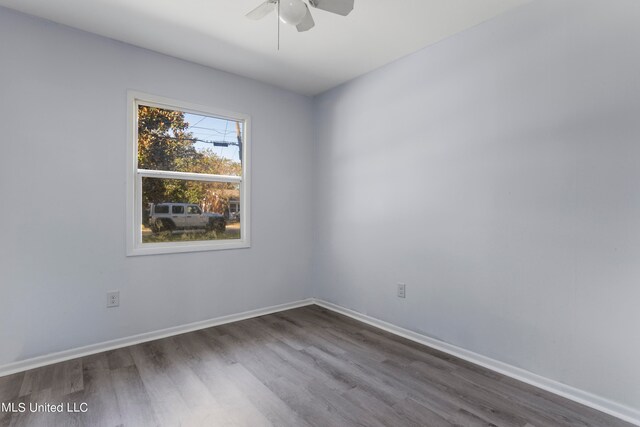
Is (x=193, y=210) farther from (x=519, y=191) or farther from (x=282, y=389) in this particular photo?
(x=519, y=191)

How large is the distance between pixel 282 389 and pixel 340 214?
201 cm

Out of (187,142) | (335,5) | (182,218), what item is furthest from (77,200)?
(335,5)

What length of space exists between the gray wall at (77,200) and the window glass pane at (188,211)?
21 centimetres

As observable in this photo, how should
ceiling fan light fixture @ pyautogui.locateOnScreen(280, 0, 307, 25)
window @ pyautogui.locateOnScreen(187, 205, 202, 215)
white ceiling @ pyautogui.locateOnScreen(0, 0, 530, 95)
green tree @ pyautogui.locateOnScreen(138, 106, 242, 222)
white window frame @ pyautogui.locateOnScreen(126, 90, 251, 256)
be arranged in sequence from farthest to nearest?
window @ pyautogui.locateOnScreen(187, 205, 202, 215) → green tree @ pyautogui.locateOnScreen(138, 106, 242, 222) → white window frame @ pyautogui.locateOnScreen(126, 90, 251, 256) → white ceiling @ pyautogui.locateOnScreen(0, 0, 530, 95) → ceiling fan light fixture @ pyautogui.locateOnScreen(280, 0, 307, 25)

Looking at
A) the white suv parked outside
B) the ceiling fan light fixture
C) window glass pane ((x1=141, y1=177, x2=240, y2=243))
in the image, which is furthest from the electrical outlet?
the ceiling fan light fixture

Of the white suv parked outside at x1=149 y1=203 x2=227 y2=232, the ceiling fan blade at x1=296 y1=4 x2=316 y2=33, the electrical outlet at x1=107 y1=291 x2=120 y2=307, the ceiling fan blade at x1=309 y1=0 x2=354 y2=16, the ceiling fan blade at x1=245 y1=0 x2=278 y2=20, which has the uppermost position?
the ceiling fan blade at x1=245 y1=0 x2=278 y2=20

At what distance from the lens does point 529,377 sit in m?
2.13

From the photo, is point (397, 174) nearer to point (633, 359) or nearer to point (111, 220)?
point (633, 359)

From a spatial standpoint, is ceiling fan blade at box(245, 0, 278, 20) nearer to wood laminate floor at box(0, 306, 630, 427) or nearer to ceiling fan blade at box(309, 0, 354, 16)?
ceiling fan blade at box(309, 0, 354, 16)

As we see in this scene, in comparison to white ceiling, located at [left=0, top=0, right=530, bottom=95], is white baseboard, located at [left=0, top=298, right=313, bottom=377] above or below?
below

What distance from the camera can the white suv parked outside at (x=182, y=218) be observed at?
294cm

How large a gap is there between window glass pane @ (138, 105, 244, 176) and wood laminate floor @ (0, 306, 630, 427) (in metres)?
1.66

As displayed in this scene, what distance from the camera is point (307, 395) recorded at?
6.50 ft

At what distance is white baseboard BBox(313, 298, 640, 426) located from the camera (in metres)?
1.79
